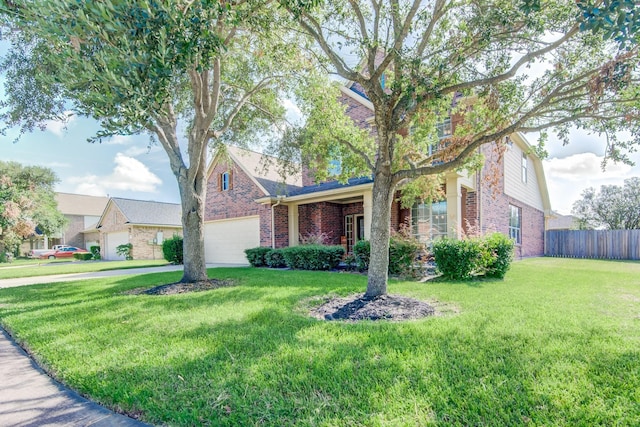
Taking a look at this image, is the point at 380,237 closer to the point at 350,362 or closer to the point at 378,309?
the point at 378,309

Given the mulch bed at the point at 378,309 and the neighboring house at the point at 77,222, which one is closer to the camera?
the mulch bed at the point at 378,309

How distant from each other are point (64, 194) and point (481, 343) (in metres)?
53.2

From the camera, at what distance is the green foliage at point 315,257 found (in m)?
11.5

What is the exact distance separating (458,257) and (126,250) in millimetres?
24320

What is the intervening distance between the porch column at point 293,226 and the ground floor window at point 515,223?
31.4ft

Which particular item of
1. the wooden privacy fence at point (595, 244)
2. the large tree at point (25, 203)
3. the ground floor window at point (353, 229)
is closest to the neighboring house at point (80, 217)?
the large tree at point (25, 203)

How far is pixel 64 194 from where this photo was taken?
4300 centimetres

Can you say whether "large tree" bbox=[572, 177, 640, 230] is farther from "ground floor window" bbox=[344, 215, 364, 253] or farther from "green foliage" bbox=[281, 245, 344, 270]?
"green foliage" bbox=[281, 245, 344, 270]

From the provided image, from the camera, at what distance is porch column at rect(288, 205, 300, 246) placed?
1493 cm

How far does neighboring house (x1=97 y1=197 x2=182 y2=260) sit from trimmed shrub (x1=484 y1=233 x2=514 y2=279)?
23.5 meters

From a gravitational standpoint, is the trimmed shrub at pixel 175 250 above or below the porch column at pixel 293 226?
below

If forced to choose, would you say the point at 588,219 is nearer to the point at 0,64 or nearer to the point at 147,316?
the point at 147,316

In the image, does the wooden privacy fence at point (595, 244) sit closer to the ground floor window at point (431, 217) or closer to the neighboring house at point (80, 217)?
the ground floor window at point (431, 217)

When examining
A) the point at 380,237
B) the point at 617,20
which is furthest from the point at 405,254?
the point at 617,20
